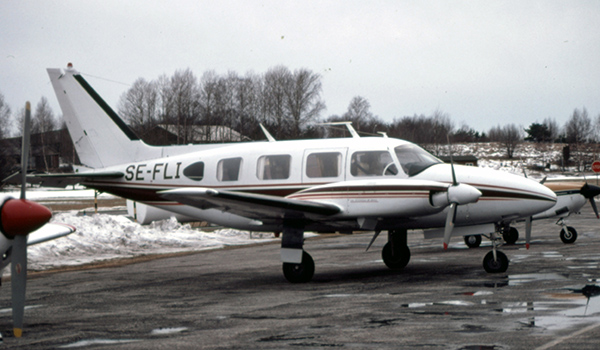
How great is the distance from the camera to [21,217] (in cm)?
695

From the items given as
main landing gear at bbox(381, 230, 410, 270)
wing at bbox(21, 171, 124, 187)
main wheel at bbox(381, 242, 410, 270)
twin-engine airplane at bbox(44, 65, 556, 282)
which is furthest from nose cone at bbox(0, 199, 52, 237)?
main wheel at bbox(381, 242, 410, 270)

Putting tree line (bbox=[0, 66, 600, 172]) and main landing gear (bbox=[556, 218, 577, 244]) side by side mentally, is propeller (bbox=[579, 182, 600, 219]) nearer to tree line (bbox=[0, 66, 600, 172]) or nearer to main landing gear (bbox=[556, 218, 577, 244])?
main landing gear (bbox=[556, 218, 577, 244])

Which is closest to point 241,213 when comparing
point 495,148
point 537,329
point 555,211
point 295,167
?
point 295,167

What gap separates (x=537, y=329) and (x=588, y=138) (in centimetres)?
12537

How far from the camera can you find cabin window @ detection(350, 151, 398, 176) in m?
13.0

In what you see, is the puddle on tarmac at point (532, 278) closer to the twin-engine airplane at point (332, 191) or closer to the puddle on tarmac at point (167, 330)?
the twin-engine airplane at point (332, 191)

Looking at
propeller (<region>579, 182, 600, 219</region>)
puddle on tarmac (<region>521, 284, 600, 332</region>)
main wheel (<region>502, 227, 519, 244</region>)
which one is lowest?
main wheel (<region>502, 227, 519, 244</region>)

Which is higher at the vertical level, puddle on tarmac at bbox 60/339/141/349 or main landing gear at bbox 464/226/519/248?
puddle on tarmac at bbox 60/339/141/349

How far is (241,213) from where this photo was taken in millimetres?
13000

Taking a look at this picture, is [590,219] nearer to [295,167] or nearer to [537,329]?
[295,167]

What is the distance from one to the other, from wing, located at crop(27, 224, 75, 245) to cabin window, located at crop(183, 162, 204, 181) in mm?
4628

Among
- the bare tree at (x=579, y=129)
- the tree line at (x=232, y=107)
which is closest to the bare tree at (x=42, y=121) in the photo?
the tree line at (x=232, y=107)

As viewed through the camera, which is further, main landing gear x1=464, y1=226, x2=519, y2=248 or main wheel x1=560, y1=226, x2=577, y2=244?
main wheel x1=560, y1=226, x2=577, y2=244

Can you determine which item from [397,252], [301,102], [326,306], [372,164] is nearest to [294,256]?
[372,164]
